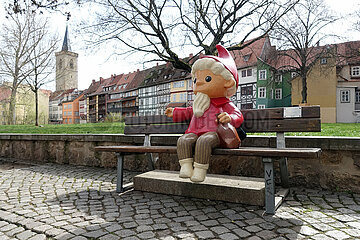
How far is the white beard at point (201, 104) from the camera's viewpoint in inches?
121

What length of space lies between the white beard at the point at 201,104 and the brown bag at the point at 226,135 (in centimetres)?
28

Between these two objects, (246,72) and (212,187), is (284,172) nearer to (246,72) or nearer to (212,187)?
A: (212,187)

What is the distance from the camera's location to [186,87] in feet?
117

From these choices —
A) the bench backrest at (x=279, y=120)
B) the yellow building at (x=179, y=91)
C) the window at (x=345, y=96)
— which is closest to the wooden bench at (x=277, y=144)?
the bench backrest at (x=279, y=120)

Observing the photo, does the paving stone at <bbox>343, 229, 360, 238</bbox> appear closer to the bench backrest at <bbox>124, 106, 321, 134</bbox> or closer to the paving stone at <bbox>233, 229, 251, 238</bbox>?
the paving stone at <bbox>233, 229, 251, 238</bbox>

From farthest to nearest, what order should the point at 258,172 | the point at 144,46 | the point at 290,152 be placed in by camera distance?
the point at 144,46
the point at 258,172
the point at 290,152

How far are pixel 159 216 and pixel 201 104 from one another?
1.22m

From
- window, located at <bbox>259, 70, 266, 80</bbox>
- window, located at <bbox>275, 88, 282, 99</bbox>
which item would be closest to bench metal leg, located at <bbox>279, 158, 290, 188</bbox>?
window, located at <bbox>259, 70, 266, 80</bbox>

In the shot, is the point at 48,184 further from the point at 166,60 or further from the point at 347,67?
the point at 347,67

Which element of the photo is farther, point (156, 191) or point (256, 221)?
point (156, 191)

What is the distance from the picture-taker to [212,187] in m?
3.07

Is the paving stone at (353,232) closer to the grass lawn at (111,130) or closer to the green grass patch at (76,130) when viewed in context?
the grass lawn at (111,130)

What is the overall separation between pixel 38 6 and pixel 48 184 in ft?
10.9

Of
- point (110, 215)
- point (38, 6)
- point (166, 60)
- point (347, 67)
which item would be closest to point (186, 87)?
point (347, 67)
